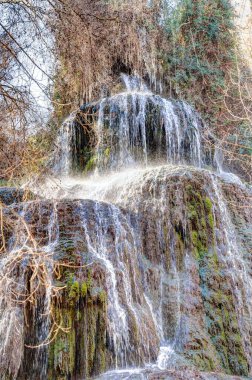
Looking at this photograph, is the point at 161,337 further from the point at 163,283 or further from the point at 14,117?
the point at 14,117

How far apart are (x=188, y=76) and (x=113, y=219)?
8763 mm

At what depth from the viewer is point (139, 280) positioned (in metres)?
4.97

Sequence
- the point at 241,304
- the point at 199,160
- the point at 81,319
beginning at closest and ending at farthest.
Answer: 1. the point at 81,319
2. the point at 241,304
3. the point at 199,160

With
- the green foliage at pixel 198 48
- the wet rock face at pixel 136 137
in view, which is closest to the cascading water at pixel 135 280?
the wet rock face at pixel 136 137

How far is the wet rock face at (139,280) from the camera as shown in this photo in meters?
3.84

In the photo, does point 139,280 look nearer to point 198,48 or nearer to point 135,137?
point 135,137

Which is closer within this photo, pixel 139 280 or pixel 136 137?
pixel 139 280

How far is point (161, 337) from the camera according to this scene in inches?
190

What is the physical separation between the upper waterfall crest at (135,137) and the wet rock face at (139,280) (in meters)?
2.52

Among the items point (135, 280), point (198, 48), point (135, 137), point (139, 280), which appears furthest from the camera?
point (198, 48)

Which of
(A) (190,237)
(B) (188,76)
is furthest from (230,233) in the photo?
(B) (188,76)

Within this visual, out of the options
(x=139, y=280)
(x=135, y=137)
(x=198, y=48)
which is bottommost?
(x=139, y=280)

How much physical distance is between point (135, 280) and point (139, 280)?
12 centimetres

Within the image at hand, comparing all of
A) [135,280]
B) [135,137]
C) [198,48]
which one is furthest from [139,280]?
[198,48]
